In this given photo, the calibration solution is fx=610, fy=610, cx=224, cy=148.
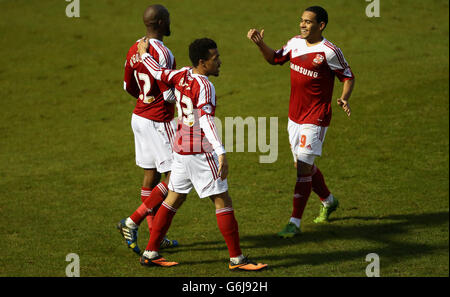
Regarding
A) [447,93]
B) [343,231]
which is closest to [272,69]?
[447,93]

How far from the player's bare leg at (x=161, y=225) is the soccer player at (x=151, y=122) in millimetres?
451

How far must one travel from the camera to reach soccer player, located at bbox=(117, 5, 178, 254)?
6930mm

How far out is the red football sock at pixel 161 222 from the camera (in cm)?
649

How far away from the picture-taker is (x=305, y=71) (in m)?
7.49

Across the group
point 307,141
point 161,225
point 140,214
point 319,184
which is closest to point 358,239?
point 319,184

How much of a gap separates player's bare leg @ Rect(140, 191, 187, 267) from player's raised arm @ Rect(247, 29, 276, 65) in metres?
2.16

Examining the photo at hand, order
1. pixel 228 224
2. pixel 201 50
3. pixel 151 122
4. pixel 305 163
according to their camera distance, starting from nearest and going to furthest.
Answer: pixel 201 50 → pixel 228 224 → pixel 151 122 → pixel 305 163

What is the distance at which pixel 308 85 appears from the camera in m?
7.54

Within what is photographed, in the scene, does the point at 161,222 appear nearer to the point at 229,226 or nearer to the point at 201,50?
the point at 229,226

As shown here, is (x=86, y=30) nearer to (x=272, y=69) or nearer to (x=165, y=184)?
(x=272, y=69)

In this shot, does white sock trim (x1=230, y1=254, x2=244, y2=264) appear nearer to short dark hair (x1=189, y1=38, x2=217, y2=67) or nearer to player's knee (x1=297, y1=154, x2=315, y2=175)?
player's knee (x1=297, y1=154, x2=315, y2=175)

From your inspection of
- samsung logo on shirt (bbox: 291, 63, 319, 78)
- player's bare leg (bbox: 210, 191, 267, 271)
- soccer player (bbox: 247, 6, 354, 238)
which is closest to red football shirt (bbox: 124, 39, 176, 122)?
soccer player (bbox: 247, 6, 354, 238)

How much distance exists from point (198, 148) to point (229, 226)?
876 mm

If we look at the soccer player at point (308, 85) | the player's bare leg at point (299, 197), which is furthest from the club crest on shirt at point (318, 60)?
the player's bare leg at point (299, 197)
